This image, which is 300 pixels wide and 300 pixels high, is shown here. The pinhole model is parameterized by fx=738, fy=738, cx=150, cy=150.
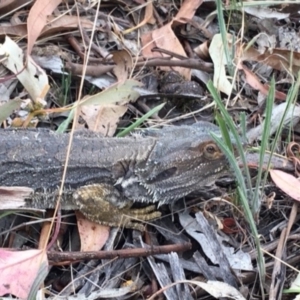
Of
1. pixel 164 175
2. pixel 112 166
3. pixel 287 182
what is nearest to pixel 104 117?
pixel 112 166

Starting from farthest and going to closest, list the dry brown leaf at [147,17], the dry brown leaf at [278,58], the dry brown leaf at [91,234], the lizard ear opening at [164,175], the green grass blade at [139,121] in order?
the dry brown leaf at [147,17], the dry brown leaf at [278,58], the green grass blade at [139,121], the lizard ear opening at [164,175], the dry brown leaf at [91,234]

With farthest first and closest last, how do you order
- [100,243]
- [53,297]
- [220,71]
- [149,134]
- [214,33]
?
[214,33], [220,71], [149,134], [100,243], [53,297]

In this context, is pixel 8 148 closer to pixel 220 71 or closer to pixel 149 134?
pixel 149 134

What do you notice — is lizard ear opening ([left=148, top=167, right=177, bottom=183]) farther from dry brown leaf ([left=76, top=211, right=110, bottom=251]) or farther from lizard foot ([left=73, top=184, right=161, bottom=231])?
dry brown leaf ([left=76, top=211, right=110, bottom=251])

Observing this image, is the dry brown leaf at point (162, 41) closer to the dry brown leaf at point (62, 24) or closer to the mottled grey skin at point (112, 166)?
the dry brown leaf at point (62, 24)

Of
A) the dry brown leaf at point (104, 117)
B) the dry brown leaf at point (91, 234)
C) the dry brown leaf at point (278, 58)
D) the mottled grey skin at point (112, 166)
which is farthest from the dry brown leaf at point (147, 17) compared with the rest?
the dry brown leaf at point (91, 234)

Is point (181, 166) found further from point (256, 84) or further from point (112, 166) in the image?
point (256, 84)

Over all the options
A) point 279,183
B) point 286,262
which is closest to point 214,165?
point 279,183

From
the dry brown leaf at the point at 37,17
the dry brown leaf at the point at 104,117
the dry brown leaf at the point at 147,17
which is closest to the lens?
the dry brown leaf at the point at 104,117
